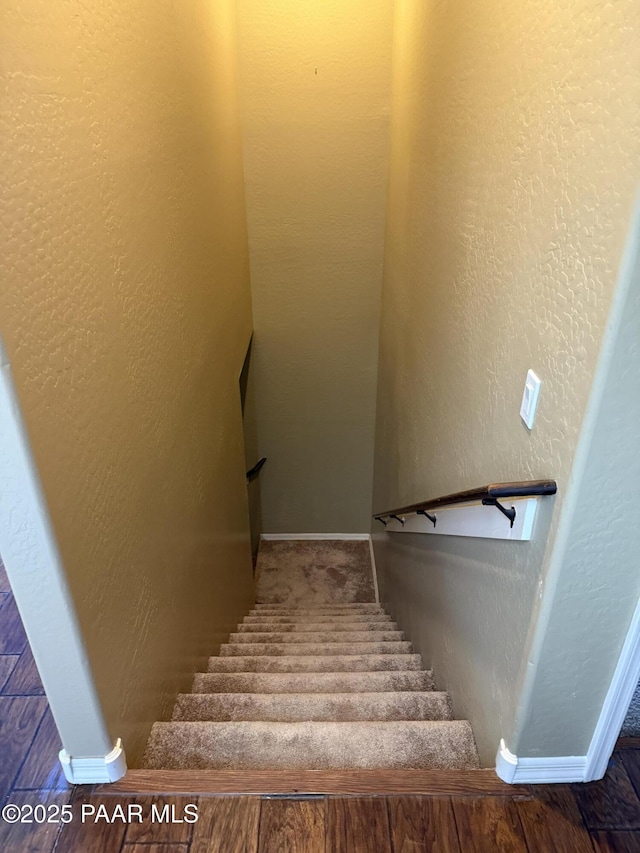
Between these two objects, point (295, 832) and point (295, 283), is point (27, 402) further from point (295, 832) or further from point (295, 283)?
point (295, 283)

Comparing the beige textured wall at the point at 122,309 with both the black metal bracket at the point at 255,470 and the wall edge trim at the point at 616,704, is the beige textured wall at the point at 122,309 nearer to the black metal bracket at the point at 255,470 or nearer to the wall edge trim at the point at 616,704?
the wall edge trim at the point at 616,704

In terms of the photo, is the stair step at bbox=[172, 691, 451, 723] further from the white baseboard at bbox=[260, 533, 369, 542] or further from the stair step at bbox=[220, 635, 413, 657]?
the white baseboard at bbox=[260, 533, 369, 542]

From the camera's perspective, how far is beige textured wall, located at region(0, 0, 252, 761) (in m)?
1.14

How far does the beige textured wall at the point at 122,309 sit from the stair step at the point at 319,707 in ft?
0.53

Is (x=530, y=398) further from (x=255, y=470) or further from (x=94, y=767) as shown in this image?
(x=255, y=470)

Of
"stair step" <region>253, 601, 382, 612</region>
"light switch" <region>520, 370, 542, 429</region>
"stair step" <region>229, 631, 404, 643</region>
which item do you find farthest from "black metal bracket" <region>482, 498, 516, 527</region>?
"stair step" <region>253, 601, 382, 612</region>

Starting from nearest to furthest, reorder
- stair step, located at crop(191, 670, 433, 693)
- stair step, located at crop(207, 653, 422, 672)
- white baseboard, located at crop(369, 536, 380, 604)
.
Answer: stair step, located at crop(191, 670, 433, 693) < stair step, located at crop(207, 653, 422, 672) < white baseboard, located at crop(369, 536, 380, 604)

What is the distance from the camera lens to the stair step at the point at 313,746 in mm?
1859

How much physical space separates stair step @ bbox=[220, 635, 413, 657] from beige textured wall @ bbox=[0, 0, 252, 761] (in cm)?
22

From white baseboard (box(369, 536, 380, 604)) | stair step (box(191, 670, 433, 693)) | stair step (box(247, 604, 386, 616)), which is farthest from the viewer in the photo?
white baseboard (box(369, 536, 380, 604))

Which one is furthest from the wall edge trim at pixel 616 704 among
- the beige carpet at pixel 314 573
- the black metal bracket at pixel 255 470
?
the black metal bracket at pixel 255 470

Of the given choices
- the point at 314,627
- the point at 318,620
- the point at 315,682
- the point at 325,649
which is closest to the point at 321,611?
the point at 318,620

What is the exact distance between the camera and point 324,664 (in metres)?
2.64

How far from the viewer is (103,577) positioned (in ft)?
5.06
